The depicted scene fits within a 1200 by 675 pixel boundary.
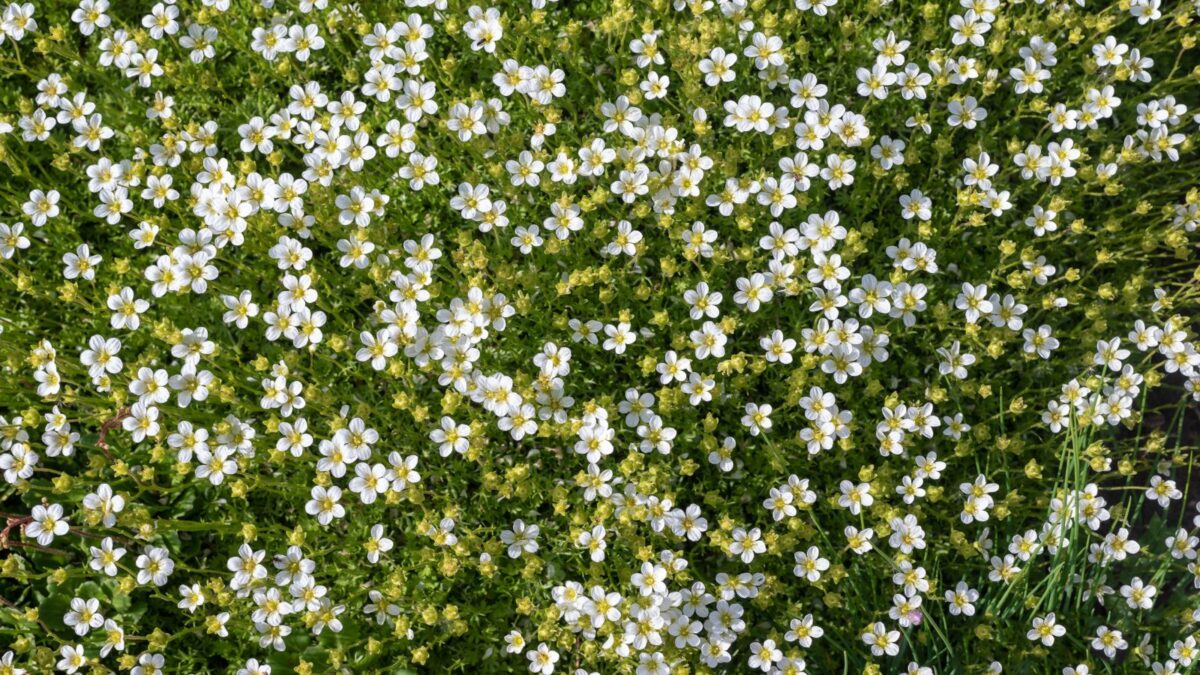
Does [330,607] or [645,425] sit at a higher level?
[645,425]

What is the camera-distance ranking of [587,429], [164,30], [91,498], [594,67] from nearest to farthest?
[91,498] < [587,429] < [164,30] < [594,67]

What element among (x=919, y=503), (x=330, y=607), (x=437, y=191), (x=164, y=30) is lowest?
(x=330, y=607)

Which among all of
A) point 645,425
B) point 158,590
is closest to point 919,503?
point 645,425

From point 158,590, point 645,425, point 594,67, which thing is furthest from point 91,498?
point 594,67

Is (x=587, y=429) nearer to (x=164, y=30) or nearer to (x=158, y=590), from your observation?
(x=158, y=590)

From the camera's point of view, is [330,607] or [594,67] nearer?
[330,607]

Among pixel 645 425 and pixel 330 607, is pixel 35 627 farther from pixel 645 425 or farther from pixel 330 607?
pixel 645 425

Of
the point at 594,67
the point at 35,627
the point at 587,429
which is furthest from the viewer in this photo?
the point at 594,67
